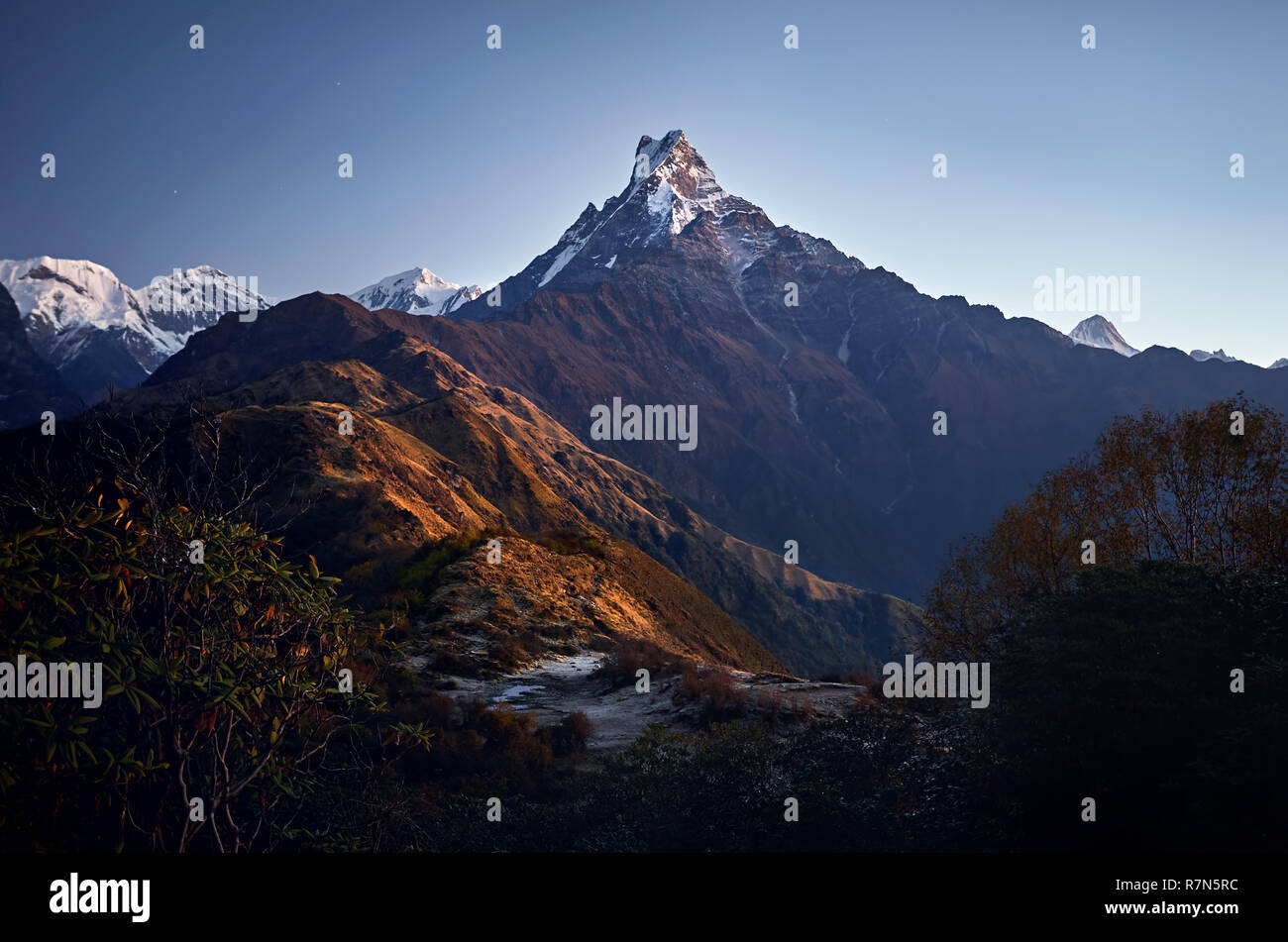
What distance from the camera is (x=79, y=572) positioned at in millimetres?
10109

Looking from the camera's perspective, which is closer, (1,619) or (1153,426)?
(1,619)

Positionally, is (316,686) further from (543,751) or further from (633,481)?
(633,481)

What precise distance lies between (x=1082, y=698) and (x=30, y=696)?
18060mm

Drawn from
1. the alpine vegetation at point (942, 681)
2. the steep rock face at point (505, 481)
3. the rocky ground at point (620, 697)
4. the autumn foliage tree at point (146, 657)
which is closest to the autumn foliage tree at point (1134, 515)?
the alpine vegetation at point (942, 681)

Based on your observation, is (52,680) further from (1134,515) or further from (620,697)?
(1134,515)

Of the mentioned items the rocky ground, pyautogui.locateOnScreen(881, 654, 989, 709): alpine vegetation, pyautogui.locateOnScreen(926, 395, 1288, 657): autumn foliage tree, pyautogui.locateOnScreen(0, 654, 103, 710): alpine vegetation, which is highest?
pyautogui.locateOnScreen(926, 395, 1288, 657): autumn foliage tree

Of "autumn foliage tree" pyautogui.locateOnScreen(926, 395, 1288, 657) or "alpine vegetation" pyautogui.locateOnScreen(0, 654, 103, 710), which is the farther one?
"autumn foliage tree" pyautogui.locateOnScreen(926, 395, 1288, 657)

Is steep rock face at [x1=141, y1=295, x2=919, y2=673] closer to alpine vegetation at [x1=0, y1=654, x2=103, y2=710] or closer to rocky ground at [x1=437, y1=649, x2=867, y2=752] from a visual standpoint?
rocky ground at [x1=437, y1=649, x2=867, y2=752]

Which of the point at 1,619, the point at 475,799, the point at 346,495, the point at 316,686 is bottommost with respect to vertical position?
the point at 475,799

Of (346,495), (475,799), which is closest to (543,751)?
(475,799)

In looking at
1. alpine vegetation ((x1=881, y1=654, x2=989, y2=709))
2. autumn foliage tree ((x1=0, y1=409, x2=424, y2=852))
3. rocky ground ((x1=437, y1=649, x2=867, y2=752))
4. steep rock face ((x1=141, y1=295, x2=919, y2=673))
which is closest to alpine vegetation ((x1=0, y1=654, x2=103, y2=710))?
autumn foliage tree ((x1=0, y1=409, x2=424, y2=852))

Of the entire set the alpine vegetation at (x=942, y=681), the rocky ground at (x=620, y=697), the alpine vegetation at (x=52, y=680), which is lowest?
the rocky ground at (x=620, y=697)

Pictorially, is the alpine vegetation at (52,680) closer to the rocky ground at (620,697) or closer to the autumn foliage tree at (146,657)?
the autumn foliage tree at (146,657)
